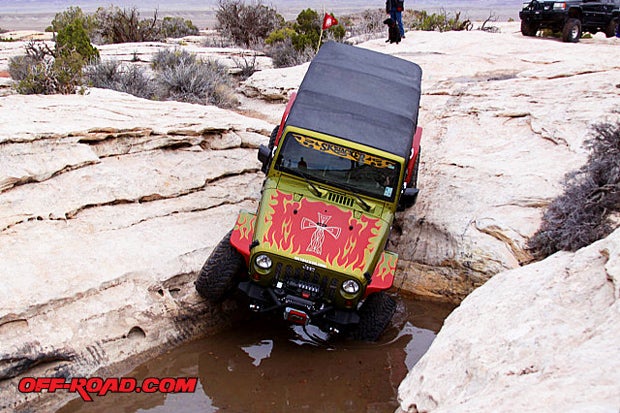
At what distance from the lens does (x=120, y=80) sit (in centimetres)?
1345

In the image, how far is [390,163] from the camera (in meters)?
6.90

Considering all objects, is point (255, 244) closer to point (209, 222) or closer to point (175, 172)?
point (209, 222)

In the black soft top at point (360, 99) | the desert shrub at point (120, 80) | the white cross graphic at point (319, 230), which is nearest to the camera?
the white cross graphic at point (319, 230)

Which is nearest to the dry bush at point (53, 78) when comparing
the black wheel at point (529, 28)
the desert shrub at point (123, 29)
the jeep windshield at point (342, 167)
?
the jeep windshield at point (342, 167)

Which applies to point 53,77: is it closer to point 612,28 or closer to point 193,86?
point 193,86

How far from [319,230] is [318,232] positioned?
0.03m

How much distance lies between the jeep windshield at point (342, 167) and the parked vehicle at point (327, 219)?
0.03 ft

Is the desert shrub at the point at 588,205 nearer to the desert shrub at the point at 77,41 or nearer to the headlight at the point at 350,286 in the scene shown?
the headlight at the point at 350,286

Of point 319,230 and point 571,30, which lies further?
point 571,30

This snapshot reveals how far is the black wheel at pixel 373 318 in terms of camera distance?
6590mm

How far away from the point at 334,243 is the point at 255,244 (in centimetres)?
77

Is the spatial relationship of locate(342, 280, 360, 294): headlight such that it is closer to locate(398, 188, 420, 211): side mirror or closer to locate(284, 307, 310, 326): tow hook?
locate(284, 307, 310, 326): tow hook

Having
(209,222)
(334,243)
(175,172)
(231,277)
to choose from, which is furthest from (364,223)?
(175,172)

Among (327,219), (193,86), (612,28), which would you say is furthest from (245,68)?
(327,219)
